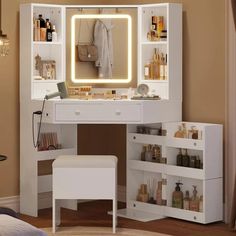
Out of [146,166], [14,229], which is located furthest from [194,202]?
[14,229]

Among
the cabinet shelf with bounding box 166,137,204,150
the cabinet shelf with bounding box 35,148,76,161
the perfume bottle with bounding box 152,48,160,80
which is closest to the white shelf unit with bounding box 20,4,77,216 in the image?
the cabinet shelf with bounding box 35,148,76,161

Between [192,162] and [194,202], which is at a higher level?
[192,162]

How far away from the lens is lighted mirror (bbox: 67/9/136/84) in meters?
5.50

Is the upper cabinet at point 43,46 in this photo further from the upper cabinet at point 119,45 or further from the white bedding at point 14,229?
the white bedding at point 14,229

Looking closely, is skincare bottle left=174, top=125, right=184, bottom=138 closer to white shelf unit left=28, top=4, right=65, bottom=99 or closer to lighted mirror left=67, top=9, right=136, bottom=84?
lighted mirror left=67, top=9, right=136, bottom=84

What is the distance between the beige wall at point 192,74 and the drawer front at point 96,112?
1.91 feet

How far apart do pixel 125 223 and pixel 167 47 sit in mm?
1440

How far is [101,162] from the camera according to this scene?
15.3ft

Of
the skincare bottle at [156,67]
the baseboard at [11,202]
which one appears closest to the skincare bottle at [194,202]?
the skincare bottle at [156,67]

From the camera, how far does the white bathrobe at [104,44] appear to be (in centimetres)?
551

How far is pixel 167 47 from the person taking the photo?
5.22 metres

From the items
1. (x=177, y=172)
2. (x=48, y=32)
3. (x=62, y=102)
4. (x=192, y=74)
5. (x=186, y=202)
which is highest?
(x=48, y=32)

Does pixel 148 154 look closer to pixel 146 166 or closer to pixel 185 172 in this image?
pixel 146 166

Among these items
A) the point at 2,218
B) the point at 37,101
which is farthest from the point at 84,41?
the point at 2,218
